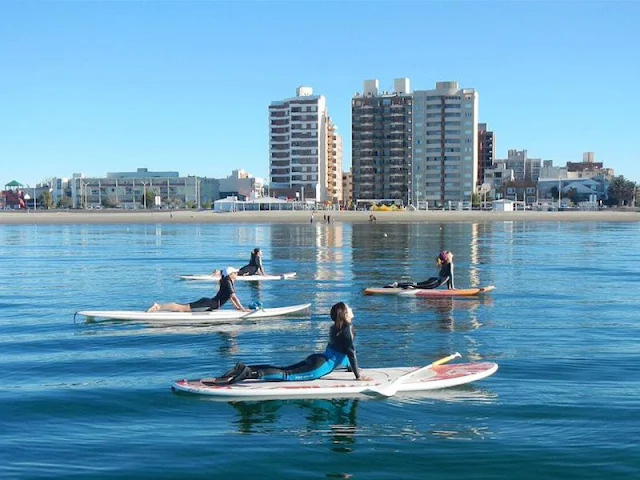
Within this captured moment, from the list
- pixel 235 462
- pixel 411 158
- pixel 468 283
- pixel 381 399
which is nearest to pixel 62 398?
pixel 235 462

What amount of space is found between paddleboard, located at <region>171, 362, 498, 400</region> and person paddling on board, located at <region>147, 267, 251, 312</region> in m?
7.94

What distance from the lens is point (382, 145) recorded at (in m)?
184

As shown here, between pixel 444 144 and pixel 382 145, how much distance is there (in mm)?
16001

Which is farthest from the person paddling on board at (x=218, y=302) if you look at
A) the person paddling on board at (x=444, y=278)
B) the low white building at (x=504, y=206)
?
the low white building at (x=504, y=206)

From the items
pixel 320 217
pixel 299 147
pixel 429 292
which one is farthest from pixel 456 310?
pixel 299 147

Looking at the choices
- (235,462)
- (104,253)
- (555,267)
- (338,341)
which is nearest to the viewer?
(235,462)

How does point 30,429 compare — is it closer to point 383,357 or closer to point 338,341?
point 338,341

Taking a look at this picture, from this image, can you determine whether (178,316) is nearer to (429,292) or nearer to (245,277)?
(429,292)

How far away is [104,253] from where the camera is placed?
57.8 metres

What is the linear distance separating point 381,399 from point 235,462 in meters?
3.95

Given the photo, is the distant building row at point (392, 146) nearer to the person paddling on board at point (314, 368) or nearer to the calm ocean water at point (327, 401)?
the calm ocean water at point (327, 401)

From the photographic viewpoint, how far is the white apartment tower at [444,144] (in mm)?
178000

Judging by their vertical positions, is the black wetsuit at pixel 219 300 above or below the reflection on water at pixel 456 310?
above

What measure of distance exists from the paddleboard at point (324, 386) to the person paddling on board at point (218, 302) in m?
7.94
